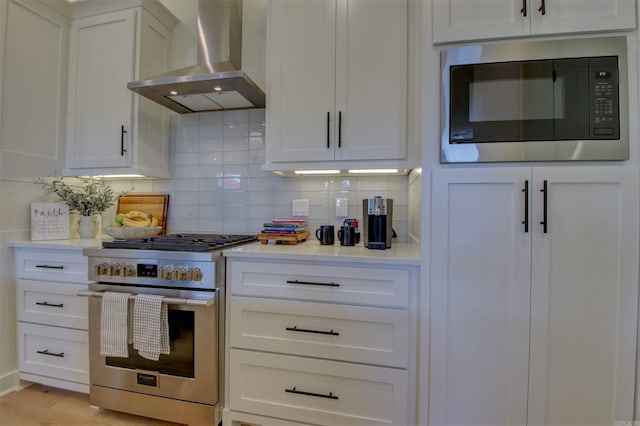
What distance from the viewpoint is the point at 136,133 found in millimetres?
2047

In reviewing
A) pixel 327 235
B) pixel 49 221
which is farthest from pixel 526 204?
pixel 49 221

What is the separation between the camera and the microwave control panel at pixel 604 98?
118 cm

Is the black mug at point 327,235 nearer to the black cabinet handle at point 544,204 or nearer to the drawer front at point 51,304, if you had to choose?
the black cabinet handle at point 544,204

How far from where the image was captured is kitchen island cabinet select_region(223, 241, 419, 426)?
133cm

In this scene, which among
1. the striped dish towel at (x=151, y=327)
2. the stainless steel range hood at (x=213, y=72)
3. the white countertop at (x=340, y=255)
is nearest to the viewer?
the white countertop at (x=340, y=255)

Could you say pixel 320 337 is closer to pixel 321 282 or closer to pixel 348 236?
pixel 321 282

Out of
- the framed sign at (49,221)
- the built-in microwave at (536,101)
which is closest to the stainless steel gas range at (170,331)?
the framed sign at (49,221)

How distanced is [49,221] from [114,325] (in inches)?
42.5

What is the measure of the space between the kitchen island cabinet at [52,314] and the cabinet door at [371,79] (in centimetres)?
172

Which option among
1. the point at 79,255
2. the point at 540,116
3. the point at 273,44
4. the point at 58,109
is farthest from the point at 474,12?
the point at 58,109

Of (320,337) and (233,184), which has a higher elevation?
(233,184)

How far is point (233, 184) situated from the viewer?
223cm

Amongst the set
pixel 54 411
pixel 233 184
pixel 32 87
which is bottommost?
pixel 54 411

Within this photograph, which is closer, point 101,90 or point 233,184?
point 101,90
